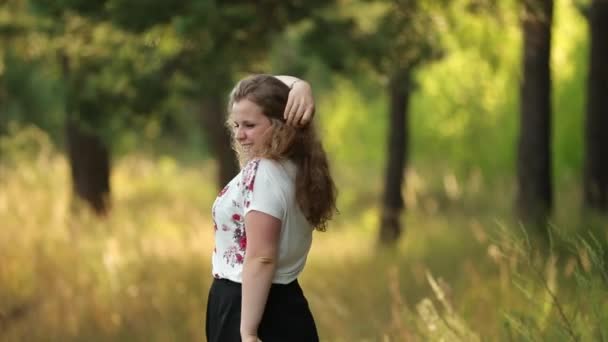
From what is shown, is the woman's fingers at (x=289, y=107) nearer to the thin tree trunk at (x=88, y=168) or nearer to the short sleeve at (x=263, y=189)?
the short sleeve at (x=263, y=189)

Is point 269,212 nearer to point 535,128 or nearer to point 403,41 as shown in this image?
point 403,41

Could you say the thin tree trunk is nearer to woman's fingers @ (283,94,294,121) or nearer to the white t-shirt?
the white t-shirt

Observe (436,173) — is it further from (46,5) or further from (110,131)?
(46,5)

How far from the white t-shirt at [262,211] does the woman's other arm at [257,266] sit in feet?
0.12

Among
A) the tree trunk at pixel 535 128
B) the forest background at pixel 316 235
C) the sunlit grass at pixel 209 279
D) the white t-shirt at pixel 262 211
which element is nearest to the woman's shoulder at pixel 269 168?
the white t-shirt at pixel 262 211

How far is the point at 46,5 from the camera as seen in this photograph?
757 centimetres

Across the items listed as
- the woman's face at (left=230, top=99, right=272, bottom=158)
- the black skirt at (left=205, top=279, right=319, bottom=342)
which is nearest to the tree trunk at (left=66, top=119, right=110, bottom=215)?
the black skirt at (left=205, top=279, right=319, bottom=342)

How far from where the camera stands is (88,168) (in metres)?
12.6

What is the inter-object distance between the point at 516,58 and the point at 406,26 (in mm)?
7822

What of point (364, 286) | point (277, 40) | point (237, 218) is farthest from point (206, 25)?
point (237, 218)

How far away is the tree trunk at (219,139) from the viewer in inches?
477

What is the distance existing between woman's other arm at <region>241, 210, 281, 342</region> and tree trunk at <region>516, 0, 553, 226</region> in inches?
208

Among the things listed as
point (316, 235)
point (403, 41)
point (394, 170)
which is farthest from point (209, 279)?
point (316, 235)

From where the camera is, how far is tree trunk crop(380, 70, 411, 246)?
10.9 metres
